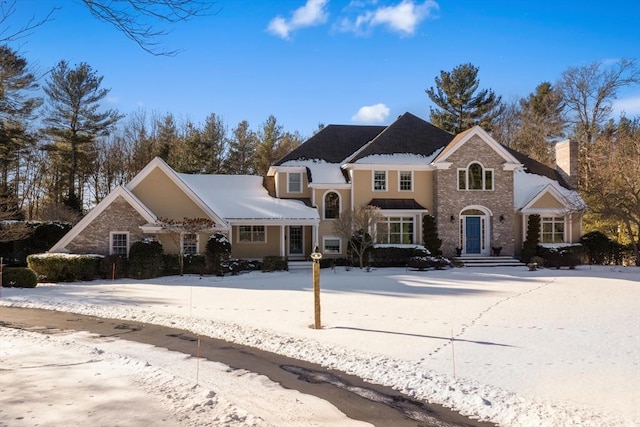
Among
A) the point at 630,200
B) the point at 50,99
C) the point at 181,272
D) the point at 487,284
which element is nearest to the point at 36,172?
the point at 50,99

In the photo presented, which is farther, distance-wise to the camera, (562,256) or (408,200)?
(408,200)

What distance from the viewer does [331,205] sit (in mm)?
27969

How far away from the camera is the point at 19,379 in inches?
254

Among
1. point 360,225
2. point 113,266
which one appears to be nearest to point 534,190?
point 360,225

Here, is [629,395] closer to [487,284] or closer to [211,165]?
[487,284]

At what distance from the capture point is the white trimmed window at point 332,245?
27.6 metres

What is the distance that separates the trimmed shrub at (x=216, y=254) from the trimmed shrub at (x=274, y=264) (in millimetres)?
2095

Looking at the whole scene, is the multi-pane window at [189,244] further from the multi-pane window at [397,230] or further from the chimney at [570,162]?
the chimney at [570,162]

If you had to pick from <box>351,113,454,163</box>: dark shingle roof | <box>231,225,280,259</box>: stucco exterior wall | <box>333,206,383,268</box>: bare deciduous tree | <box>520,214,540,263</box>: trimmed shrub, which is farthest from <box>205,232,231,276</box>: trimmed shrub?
<box>520,214,540,263</box>: trimmed shrub

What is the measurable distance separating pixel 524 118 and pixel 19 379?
150ft

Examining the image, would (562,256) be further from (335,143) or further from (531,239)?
(335,143)

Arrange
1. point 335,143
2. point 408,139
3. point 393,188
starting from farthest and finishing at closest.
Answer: point 335,143, point 408,139, point 393,188

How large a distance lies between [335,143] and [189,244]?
Result: 11650 millimetres

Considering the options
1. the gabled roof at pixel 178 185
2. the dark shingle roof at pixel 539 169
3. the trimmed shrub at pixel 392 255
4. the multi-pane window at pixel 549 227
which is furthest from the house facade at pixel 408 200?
the dark shingle roof at pixel 539 169
